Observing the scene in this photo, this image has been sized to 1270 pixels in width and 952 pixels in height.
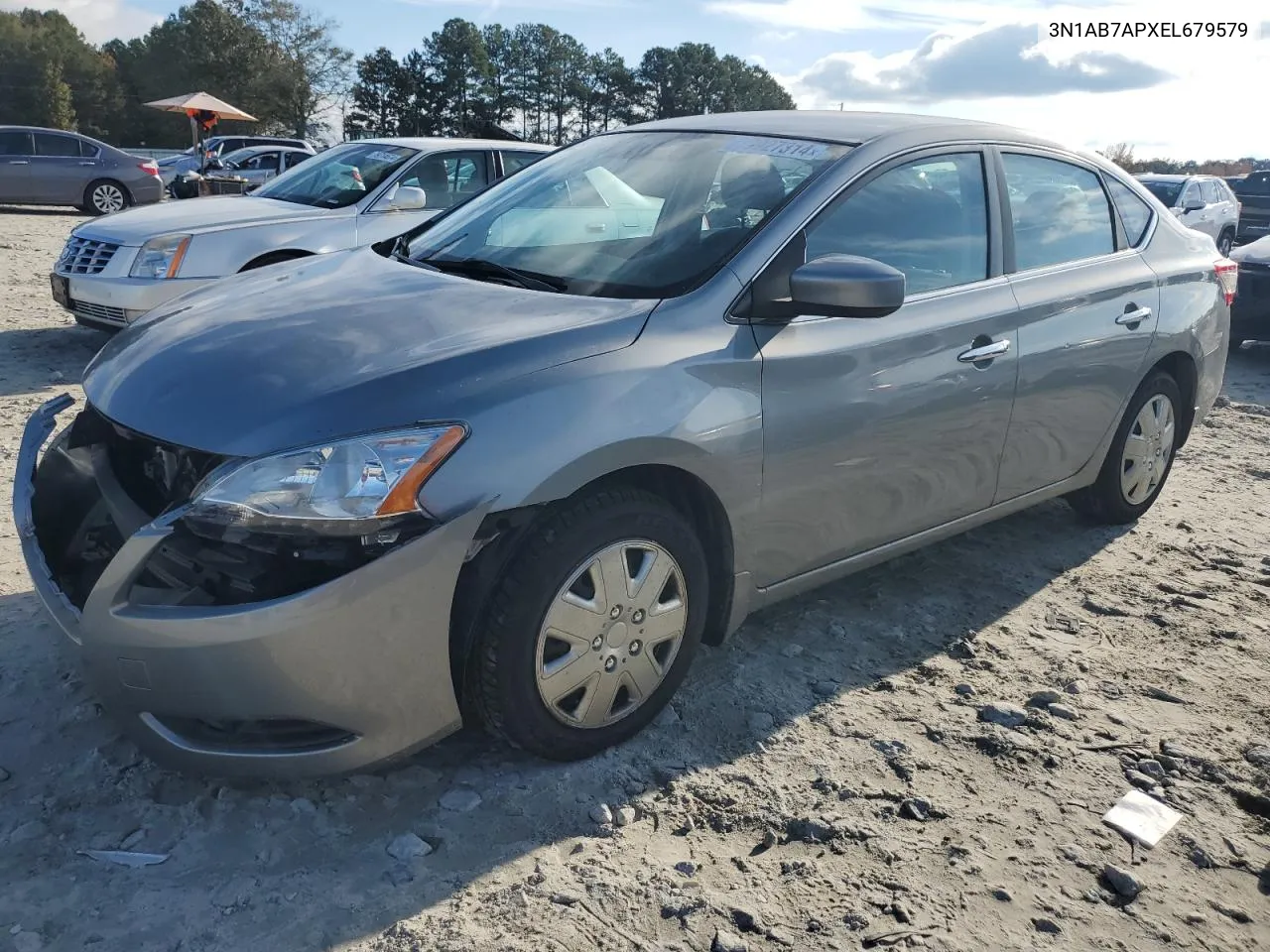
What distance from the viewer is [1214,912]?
2475 mm

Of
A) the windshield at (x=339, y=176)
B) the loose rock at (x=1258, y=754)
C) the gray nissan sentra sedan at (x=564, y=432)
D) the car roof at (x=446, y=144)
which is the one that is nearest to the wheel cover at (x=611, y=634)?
the gray nissan sentra sedan at (x=564, y=432)

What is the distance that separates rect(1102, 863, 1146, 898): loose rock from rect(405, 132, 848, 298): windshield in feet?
5.99

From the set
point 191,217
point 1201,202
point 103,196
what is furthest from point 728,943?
point 103,196

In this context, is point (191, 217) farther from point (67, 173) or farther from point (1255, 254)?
point (67, 173)

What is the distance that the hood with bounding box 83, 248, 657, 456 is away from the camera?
241 centimetres

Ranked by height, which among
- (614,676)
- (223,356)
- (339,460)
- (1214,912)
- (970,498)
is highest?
(223,356)

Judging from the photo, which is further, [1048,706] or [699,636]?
[1048,706]

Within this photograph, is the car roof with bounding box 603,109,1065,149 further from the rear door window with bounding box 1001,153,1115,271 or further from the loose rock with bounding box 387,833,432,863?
the loose rock with bounding box 387,833,432,863

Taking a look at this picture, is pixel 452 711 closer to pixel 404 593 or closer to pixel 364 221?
pixel 404 593

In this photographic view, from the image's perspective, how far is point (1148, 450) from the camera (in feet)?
Answer: 15.5

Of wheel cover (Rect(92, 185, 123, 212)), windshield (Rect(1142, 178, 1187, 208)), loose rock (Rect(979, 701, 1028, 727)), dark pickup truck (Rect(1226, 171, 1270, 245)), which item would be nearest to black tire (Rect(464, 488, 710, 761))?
loose rock (Rect(979, 701, 1028, 727))

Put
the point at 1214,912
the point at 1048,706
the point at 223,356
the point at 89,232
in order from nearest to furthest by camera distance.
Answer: the point at 1214,912
the point at 223,356
the point at 1048,706
the point at 89,232

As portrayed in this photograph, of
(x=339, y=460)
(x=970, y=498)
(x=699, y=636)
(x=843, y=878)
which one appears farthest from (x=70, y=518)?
(x=970, y=498)

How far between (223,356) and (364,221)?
4724 millimetres
